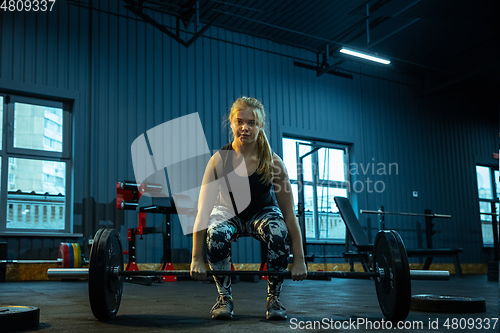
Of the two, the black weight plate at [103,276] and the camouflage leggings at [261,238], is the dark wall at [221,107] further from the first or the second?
the camouflage leggings at [261,238]

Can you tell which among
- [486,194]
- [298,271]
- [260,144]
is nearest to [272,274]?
[298,271]

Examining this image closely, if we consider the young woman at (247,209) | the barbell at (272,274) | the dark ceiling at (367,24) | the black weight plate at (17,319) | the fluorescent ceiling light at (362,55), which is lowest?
the black weight plate at (17,319)

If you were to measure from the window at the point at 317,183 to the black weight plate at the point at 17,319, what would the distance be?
518 centimetres

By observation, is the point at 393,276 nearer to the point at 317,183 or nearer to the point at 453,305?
the point at 453,305

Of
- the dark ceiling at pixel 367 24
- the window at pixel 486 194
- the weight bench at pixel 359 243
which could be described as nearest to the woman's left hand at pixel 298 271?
the weight bench at pixel 359 243

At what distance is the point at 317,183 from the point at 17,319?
18.8 ft

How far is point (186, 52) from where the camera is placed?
6051 millimetres

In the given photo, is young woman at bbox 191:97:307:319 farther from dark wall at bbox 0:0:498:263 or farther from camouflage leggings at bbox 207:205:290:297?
dark wall at bbox 0:0:498:263

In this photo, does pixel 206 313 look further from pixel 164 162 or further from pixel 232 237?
pixel 164 162

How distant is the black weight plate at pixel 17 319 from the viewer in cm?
148

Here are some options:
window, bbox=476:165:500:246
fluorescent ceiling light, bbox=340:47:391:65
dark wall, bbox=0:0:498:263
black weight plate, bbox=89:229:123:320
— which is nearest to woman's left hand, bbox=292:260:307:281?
black weight plate, bbox=89:229:123:320

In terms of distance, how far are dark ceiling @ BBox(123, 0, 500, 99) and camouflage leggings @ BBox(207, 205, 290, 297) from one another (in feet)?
12.8

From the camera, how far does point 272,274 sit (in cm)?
164

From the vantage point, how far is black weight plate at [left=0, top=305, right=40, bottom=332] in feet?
4.86
